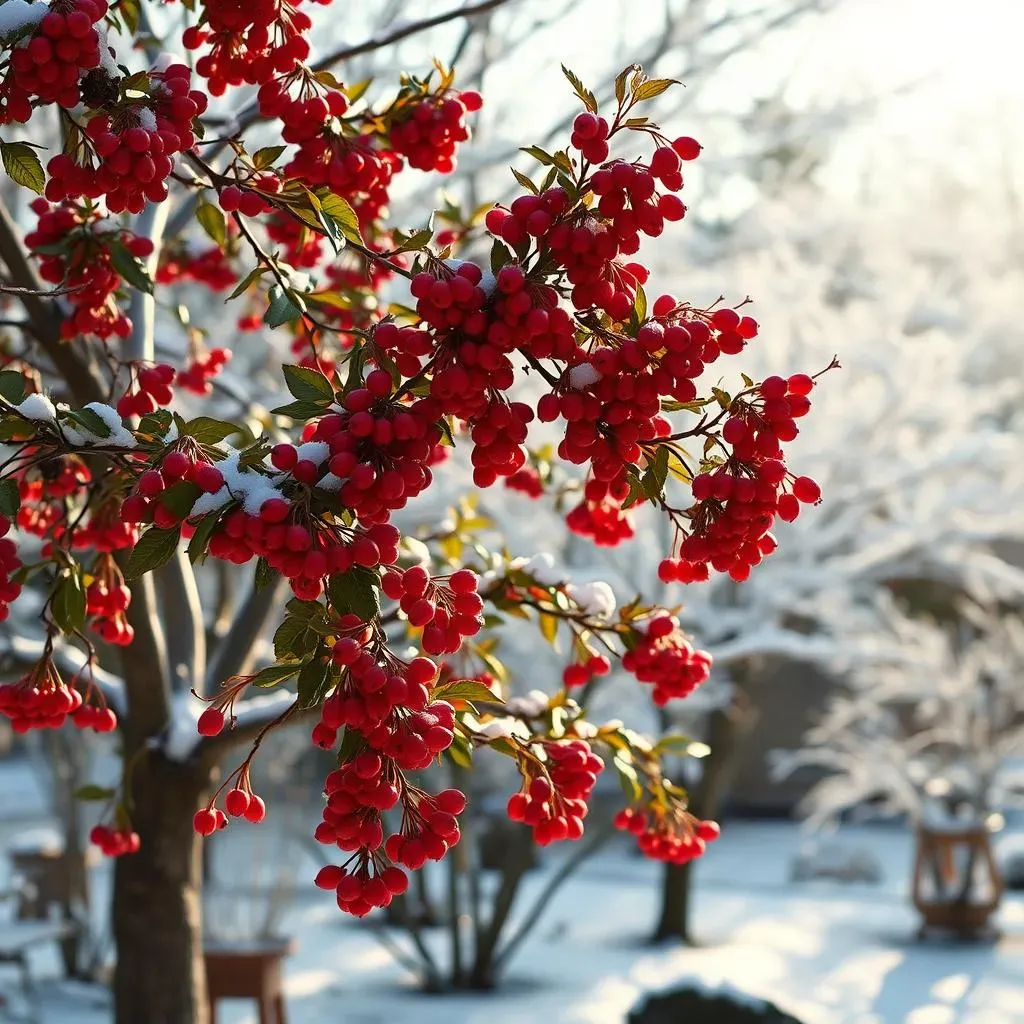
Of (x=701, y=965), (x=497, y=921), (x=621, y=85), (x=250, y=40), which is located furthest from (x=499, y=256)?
(x=701, y=965)

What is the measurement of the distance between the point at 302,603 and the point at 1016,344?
1172 cm

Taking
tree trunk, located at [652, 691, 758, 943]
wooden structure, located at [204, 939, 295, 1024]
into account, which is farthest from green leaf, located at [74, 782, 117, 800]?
tree trunk, located at [652, 691, 758, 943]

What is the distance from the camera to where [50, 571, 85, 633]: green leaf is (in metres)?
1.95

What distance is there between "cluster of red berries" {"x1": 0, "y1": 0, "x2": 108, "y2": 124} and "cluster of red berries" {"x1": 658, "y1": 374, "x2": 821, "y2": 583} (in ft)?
3.22

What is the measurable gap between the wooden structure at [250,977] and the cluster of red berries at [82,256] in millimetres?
3862

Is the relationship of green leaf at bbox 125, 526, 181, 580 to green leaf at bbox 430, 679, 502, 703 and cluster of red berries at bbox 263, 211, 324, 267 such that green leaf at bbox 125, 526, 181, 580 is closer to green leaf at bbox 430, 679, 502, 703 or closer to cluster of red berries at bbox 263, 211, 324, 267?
green leaf at bbox 430, 679, 502, 703

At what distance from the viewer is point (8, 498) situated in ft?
5.56

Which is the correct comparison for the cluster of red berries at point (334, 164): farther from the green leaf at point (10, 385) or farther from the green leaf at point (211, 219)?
the green leaf at point (10, 385)

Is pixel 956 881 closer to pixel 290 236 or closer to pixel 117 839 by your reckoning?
pixel 117 839

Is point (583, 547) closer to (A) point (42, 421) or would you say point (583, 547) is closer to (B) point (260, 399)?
(B) point (260, 399)

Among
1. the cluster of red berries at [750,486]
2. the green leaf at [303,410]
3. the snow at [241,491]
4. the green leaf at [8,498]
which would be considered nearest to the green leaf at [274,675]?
the snow at [241,491]

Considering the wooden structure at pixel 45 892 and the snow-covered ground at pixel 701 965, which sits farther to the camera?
the wooden structure at pixel 45 892

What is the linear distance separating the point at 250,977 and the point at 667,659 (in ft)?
12.7

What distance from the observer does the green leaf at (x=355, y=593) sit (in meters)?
1.49
